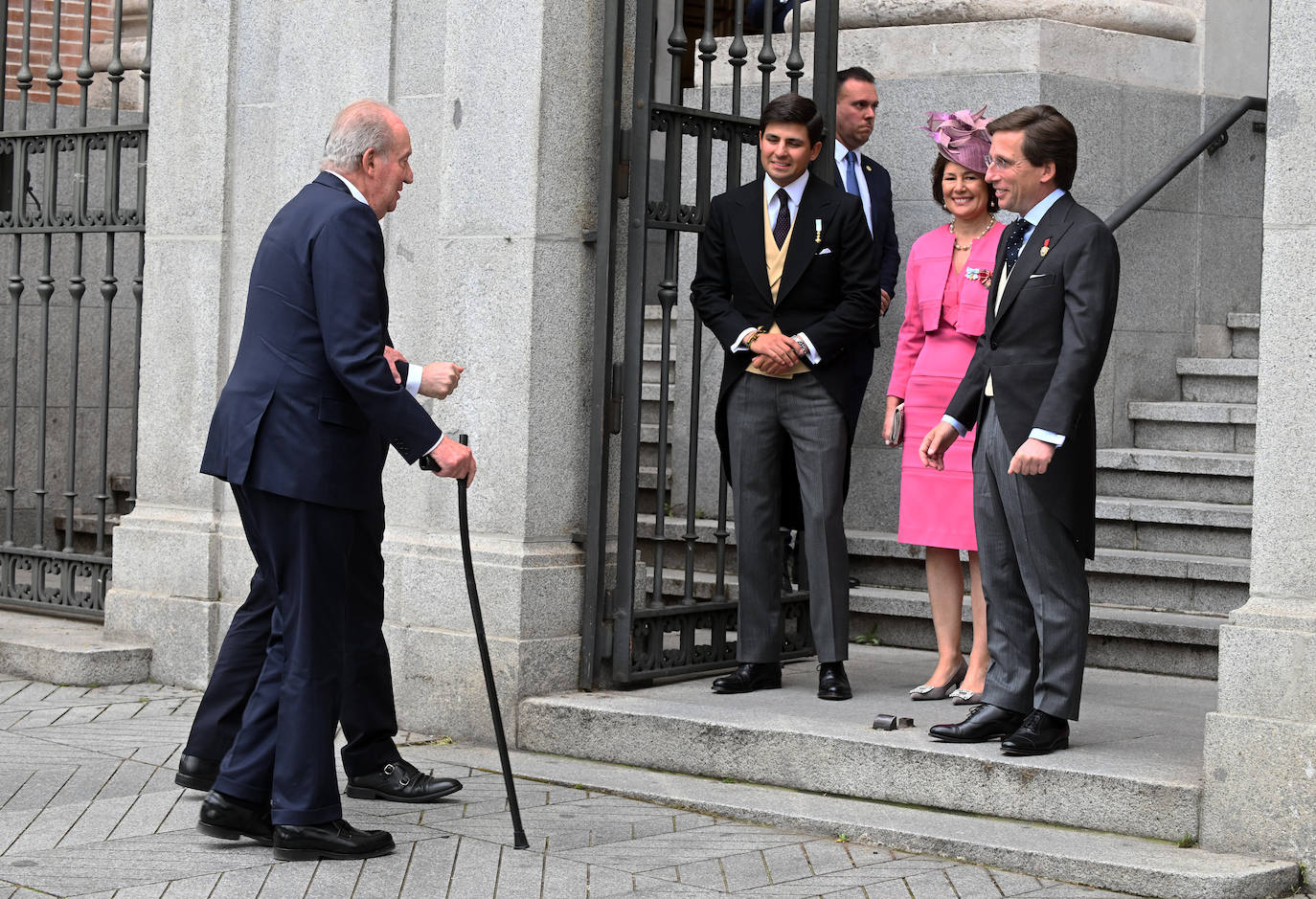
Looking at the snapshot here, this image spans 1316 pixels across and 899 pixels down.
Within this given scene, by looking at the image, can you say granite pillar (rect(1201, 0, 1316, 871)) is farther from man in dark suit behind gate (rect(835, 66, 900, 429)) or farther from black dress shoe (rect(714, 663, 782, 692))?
man in dark suit behind gate (rect(835, 66, 900, 429))

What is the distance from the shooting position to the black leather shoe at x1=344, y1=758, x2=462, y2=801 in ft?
19.3

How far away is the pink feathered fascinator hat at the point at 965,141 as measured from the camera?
21.4 ft

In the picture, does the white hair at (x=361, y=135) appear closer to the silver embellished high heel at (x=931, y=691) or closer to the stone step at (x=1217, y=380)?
the silver embellished high heel at (x=931, y=691)

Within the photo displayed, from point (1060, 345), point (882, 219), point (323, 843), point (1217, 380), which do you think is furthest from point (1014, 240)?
point (1217, 380)

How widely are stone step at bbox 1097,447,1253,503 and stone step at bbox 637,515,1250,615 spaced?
1.38 ft

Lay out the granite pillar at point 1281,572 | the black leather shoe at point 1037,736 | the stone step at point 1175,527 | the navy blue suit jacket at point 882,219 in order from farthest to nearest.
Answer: the navy blue suit jacket at point 882,219, the stone step at point 1175,527, the black leather shoe at point 1037,736, the granite pillar at point 1281,572

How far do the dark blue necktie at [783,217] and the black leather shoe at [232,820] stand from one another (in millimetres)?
2789

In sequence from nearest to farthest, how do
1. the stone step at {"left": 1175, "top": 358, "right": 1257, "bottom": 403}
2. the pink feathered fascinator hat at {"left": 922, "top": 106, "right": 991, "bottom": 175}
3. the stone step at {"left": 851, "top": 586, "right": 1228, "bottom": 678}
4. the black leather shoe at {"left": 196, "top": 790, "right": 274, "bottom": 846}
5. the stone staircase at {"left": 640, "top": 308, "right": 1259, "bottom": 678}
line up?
the black leather shoe at {"left": 196, "top": 790, "right": 274, "bottom": 846}
the pink feathered fascinator hat at {"left": 922, "top": 106, "right": 991, "bottom": 175}
the stone step at {"left": 851, "top": 586, "right": 1228, "bottom": 678}
the stone staircase at {"left": 640, "top": 308, "right": 1259, "bottom": 678}
the stone step at {"left": 1175, "top": 358, "right": 1257, "bottom": 403}

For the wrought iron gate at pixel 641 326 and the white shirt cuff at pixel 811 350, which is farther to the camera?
the wrought iron gate at pixel 641 326

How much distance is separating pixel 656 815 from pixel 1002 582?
1.31 metres

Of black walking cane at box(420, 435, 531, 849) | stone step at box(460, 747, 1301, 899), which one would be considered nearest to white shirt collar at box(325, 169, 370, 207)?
A: black walking cane at box(420, 435, 531, 849)

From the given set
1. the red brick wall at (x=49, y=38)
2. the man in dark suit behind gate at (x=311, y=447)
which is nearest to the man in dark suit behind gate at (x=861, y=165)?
the man in dark suit behind gate at (x=311, y=447)

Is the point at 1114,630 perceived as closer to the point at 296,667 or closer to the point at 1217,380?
the point at 1217,380

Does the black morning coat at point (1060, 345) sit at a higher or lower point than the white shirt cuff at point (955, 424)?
higher
